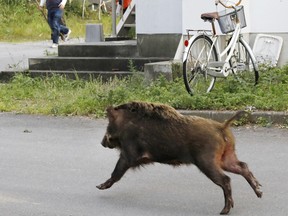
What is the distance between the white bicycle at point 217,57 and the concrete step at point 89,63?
1.88 m

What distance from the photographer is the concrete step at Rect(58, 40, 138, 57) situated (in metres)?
14.4

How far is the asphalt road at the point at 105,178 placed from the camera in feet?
22.9

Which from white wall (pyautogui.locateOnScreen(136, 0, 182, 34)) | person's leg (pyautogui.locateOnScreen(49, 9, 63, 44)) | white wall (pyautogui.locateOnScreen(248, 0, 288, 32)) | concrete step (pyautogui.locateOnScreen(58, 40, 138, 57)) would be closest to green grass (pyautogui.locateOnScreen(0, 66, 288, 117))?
white wall (pyautogui.locateOnScreen(248, 0, 288, 32))

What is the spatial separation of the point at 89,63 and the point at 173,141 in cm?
762

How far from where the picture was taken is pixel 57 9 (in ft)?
69.3

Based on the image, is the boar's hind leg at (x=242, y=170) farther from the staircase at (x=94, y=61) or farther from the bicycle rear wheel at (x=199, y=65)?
the staircase at (x=94, y=61)

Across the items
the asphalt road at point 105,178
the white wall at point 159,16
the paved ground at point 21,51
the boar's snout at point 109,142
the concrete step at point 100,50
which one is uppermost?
the white wall at point 159,16

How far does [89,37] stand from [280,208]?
10.9m

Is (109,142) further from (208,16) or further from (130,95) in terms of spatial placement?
(208,16)

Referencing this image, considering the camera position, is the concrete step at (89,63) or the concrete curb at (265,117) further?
the concrete step at (89,63)

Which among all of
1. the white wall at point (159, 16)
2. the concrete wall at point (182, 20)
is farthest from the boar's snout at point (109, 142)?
the white wall at point (159, 16)

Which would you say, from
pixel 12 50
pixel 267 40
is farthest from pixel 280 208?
pixel 12 50

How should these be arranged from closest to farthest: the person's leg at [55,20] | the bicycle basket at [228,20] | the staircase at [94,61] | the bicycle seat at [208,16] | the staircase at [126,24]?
the bicycle seat at [208,16] → the bicycle basket at [228,20] → the staircase at [94,61] → the staircase at [126,24] → the person's leg at [55,20]

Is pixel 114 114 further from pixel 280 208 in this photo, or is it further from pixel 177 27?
pixel 177 27
